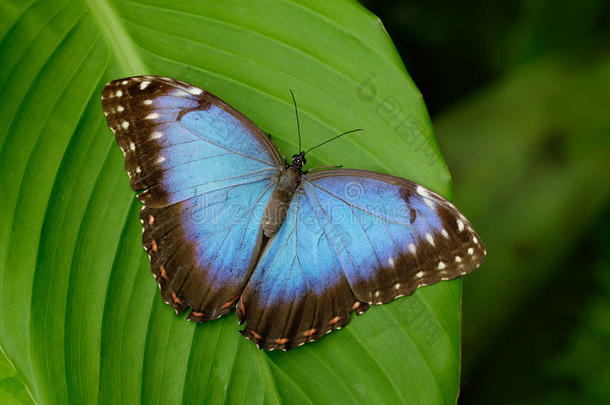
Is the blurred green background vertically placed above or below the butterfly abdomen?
below

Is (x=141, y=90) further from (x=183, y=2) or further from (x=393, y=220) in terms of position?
(x=393, y=220)

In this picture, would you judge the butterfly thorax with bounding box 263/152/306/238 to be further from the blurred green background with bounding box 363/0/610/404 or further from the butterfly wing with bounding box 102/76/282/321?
the blurred green background with bounding box 363/0/610/404

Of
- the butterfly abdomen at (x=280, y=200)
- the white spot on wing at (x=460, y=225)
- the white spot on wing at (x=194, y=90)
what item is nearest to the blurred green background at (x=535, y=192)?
the white spot on wing at (x=460, y=225)

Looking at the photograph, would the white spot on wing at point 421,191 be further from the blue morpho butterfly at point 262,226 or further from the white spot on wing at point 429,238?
the white spot on wing at point 429,238

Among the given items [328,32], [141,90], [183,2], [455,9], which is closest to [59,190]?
[141,90]

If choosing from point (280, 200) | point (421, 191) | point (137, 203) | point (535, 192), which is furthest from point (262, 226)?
point (535, 192)

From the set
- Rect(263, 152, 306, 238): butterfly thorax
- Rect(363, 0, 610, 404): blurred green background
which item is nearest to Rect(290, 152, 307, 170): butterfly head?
Rect(263, 152, 306, 238): butterfly thorax
